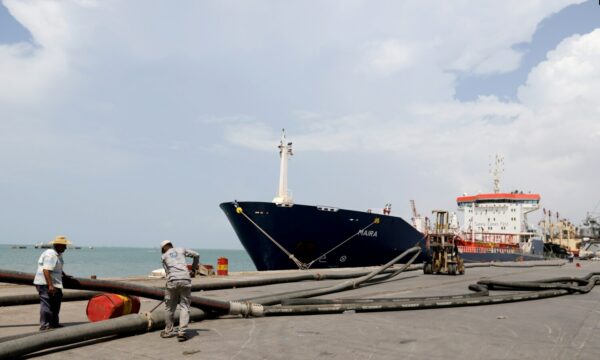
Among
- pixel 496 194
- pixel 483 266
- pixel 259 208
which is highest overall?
pixel 496 194

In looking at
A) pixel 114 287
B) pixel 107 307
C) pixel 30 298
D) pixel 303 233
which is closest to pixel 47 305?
pixel 107 307

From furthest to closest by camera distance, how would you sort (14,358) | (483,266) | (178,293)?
1. (483,266)
2. (178,293)
3. (14,358)

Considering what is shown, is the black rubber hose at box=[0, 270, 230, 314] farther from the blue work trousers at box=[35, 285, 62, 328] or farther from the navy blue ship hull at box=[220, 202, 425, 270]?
the navy blue ship hull at box=[220, 202, 425, 270]

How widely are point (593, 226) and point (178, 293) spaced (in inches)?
3257

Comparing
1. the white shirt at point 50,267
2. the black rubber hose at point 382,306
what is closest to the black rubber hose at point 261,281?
the black rubber hose at point 382,306

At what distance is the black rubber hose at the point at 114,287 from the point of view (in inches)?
282

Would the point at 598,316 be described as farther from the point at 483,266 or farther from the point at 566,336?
the point at 483,266

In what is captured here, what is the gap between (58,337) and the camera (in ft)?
19.0

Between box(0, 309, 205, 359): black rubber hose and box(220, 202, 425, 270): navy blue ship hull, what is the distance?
15.8 metres

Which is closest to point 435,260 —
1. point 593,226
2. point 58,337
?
point 58,337

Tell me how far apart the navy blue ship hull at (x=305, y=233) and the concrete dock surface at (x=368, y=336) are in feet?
44.1

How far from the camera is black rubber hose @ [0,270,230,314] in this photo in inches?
282

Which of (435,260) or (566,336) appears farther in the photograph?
(435,260)

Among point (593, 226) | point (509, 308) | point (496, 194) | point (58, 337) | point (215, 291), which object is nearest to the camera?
point (58, 337)
